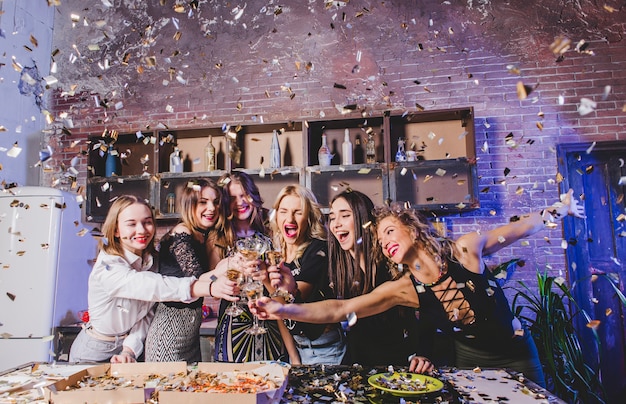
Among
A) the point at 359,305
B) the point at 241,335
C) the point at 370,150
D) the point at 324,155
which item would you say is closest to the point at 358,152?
the point at 370,150

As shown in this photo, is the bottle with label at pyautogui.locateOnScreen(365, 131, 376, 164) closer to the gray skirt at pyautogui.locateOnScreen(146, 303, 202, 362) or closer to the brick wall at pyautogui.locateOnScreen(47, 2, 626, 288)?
the brick wall at pyautogui.locateOnScreen(47, 2, 626, 288)

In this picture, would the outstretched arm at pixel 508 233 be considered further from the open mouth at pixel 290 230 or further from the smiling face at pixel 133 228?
the smiling face at pixel 133 228

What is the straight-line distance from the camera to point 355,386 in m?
1.42

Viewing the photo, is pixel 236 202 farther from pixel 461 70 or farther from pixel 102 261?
pixel 461 70

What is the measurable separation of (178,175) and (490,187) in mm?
2409

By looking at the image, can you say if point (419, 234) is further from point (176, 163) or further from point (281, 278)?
point (176, 163)

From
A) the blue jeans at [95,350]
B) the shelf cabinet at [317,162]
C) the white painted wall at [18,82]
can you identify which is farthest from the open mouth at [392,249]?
the white painted wall at [18,82]

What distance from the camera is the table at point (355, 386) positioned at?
4.23ft

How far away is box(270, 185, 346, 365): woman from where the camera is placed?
8.34 ft

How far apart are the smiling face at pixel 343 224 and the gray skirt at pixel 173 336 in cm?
96

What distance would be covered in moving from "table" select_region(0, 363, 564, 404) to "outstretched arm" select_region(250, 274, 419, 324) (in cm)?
69

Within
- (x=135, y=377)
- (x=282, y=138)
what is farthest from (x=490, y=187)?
(x=135, y=377)

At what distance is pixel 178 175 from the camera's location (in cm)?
359

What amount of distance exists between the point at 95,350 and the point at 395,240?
1746mm
